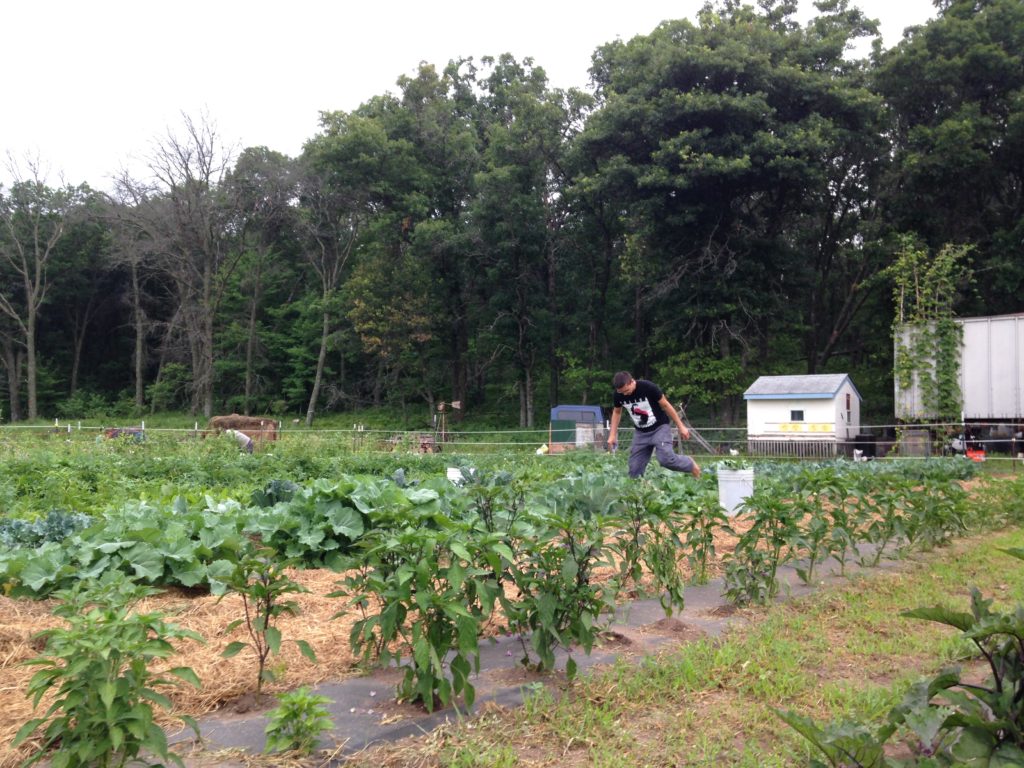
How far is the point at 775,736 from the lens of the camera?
9.17 ft

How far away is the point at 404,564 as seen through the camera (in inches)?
113

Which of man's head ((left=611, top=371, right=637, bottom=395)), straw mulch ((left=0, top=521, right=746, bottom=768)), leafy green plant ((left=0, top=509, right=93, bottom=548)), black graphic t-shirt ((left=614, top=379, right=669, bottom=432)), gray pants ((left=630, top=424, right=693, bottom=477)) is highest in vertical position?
man's head ((left=611, top=371, right=637, bottom=395))

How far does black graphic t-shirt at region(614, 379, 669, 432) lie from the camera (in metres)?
7.72

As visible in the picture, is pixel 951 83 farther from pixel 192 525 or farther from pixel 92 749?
pixel 92 749

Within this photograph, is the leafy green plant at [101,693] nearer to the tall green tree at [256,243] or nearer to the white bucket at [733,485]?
the white bucket at [733,485]

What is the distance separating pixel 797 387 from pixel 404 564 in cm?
2138

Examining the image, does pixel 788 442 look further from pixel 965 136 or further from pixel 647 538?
pixel 647 538

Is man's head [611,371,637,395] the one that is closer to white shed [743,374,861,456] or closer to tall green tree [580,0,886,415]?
white shed [743,374,861,456]

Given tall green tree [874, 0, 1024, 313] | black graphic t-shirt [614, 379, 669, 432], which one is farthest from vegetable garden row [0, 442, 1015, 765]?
tall green tree [874, 0, 1024, 313]

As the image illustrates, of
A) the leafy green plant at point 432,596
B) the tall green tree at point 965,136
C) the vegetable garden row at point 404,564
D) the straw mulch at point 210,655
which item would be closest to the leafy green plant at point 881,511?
the vegetable garden row at point 404,564

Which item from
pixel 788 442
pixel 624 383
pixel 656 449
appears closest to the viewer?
pixel 624 383

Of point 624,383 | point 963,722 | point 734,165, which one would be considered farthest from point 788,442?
point 963,722

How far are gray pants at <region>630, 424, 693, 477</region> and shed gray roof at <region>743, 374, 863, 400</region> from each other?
1549cm

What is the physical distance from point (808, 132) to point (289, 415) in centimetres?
2755
